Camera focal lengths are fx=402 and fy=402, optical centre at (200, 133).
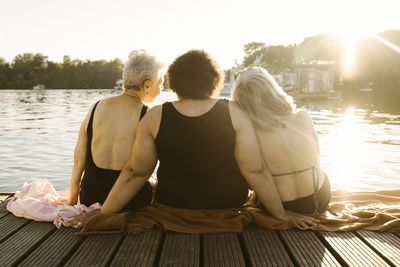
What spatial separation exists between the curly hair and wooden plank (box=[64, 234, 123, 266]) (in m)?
1.17

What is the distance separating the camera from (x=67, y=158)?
35.6ft

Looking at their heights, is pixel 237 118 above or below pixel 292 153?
above

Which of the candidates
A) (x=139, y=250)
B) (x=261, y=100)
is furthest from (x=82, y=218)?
(x=261, y=100)

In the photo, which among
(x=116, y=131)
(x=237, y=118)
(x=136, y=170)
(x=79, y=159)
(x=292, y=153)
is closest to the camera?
(x=237, y=118)

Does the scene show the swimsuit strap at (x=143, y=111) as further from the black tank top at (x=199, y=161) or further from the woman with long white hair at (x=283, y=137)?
the woman with long white hair at (x=283, y=137)

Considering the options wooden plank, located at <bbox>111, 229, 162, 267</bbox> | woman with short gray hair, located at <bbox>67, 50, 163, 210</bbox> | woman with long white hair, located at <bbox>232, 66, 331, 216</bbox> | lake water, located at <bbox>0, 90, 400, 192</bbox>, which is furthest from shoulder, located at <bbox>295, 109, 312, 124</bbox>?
lake water, located at <bbox>0, 90, 400, 192</bbox>

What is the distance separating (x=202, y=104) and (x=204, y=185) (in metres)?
0.63

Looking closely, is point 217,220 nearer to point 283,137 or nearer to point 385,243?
point 283,137

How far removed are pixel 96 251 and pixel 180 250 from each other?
21.9 inches

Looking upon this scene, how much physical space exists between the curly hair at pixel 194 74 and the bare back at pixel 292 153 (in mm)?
567

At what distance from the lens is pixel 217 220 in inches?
120

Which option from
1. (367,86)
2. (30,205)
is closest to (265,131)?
(30,205)

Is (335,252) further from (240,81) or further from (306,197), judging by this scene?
(240,81)

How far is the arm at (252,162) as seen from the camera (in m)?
3.00
